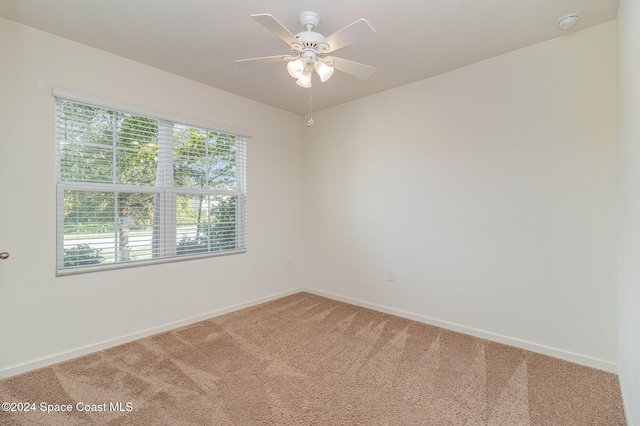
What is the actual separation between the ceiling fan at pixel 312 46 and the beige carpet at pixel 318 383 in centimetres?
212

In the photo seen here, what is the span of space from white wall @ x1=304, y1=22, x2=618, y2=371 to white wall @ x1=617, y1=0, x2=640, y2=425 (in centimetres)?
25

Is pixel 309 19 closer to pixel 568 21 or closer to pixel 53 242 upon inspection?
pixel 568 21

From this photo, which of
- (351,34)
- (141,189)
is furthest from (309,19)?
(141,189)

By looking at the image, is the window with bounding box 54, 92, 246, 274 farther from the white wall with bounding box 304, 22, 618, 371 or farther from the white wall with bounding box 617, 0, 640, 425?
the white wall with bounding box 617, 0, 640, 425

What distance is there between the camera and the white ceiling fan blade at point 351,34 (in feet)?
5.15

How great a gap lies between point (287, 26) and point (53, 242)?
2.44 m

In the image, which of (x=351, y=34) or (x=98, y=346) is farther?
(x=98, y=346)

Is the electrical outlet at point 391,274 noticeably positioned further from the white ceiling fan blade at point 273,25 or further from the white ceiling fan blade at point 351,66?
the white ceiling fan blade at point 273,25

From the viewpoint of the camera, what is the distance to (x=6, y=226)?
6.85 ft

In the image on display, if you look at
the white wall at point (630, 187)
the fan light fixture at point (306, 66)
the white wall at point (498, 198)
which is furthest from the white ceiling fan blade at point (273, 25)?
the white wall at point (498, 198)

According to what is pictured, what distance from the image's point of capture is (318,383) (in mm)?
2018

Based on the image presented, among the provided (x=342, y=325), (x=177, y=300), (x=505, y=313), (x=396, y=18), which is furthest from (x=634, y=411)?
(x=177, y=300)

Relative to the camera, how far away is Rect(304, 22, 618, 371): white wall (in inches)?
86.7

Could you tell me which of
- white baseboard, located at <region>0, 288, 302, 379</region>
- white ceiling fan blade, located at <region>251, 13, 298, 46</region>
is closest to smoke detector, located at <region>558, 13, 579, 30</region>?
white ceiling fan blade, located at <region>251, 13, 298, 46</region>
